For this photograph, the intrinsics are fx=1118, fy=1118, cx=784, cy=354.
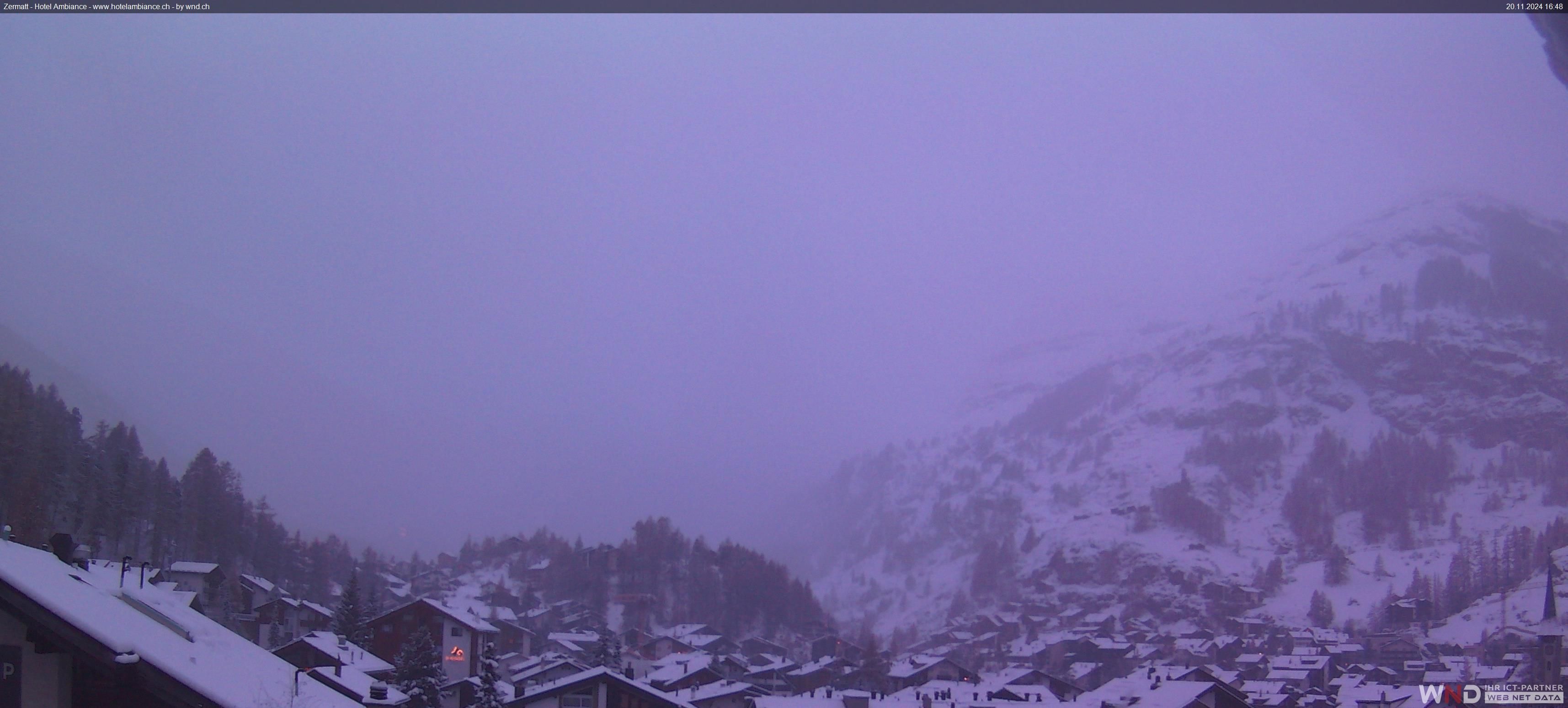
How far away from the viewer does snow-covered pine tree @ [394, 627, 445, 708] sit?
11.8 metres

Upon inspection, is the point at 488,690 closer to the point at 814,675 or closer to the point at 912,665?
the point at 814,675

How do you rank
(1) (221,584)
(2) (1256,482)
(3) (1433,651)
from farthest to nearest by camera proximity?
(2) (1256,482) < (3) (1433,651) < (1) (221,584)

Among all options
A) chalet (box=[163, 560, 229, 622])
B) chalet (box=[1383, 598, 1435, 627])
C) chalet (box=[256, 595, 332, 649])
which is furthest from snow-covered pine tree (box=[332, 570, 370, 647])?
chalet (box=[1383, 598, 1435, 627])

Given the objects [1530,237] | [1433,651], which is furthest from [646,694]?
[1530,237]

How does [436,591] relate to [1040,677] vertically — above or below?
above

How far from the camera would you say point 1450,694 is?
1019 centimetres

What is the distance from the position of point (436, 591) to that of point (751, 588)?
9.63 meters

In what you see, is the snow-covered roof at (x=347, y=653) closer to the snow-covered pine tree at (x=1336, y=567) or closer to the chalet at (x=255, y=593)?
the chalet at (x=255, y=593)

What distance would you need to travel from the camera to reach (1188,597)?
42375 mm

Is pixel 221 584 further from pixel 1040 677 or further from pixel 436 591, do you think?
pixel 1040 677

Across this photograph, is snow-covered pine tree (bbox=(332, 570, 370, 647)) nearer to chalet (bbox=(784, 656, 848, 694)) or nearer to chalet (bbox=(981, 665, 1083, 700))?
chalet (bbox=(784, 656, 848, 694))

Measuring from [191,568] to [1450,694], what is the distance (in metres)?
19.2

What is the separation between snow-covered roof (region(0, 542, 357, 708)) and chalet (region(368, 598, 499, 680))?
13.9 metres

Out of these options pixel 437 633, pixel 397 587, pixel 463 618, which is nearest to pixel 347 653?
pixel 437 633
